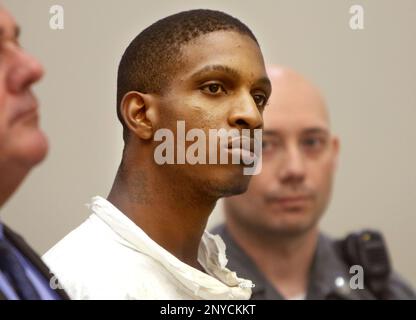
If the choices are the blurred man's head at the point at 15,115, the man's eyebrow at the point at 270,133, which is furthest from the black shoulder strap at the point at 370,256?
the blurred man's head at the point at 15,115

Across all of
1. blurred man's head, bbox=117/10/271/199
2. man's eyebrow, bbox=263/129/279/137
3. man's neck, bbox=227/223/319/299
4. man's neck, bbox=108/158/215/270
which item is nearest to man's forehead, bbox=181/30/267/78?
blurred man's head, bbox=117/10/271/199

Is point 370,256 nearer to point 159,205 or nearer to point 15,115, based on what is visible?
point 159,205

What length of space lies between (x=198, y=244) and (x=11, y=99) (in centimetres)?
40

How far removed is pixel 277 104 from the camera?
1.37 m

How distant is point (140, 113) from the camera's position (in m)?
1.09

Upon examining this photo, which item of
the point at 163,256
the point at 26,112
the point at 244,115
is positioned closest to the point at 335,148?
the point at 244,115

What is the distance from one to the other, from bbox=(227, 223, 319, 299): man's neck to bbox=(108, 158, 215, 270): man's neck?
310 millimetres

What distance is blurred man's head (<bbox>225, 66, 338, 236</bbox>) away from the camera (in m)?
1.37

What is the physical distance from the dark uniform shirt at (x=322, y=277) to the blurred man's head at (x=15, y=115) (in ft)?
1.52

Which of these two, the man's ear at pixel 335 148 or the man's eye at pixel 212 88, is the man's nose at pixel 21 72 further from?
the man's ear at pixel 335 148

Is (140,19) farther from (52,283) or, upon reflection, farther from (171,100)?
(52,283)

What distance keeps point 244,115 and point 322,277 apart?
493mm

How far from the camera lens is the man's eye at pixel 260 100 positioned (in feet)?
3.66
